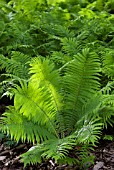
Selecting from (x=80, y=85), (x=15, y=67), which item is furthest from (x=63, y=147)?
(x=15, y=67)

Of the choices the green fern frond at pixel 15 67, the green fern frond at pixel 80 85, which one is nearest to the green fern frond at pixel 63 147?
the green fern frond at pixel 80 85

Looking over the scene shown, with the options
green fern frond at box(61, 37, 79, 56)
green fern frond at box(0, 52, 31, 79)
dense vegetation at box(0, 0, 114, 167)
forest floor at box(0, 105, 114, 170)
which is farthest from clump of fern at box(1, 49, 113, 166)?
green fern frond at box(61, 37, 79, 56)

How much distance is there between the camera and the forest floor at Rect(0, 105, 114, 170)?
2628 mm

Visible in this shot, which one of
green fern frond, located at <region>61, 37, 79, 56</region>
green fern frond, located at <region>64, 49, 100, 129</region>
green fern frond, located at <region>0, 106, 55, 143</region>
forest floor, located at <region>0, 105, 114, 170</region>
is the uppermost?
green fern frond, located at <region>61, 37, 79, 56</region>

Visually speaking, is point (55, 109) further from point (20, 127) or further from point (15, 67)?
point (15, 67)

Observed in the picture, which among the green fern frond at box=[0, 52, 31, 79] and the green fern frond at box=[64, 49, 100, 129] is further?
the green fern frond at box=[0, 52, 31, 79]

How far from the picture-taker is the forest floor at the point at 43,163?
8.62ft

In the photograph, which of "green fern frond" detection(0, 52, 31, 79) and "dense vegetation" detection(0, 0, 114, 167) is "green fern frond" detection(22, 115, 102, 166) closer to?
"dense vegetation" detection(0, 0, 114, 167)

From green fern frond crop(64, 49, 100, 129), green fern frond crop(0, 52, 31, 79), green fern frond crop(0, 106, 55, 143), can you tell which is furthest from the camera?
green fern frond crop(0, 52, 31, 79)

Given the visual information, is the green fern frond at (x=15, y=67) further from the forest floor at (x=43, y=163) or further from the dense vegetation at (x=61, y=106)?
the forest floor at (x=43, y=163)

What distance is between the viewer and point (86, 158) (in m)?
2.49

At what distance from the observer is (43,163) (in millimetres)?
2717

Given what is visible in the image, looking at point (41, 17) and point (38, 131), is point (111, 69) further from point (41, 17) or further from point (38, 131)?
point (41, 17)

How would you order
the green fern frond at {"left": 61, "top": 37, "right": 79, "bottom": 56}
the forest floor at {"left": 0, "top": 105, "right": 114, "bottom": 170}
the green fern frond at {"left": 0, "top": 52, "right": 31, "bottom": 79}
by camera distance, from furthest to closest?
the green fern frond at {"left": 61, "top": 37, "right": 79, "bottom": 56} → the green fern frond at {"left": 0, "top": 52, "right": 31, "bottom": 79} → the forest floor at {"left": 0, "top": 105, "right": 114, "bottom": 170}
